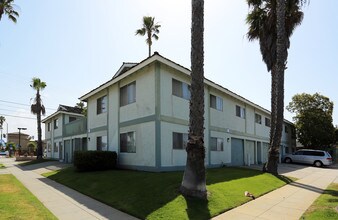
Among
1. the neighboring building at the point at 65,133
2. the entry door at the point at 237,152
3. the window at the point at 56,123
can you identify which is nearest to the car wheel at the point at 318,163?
the entry door at the point at 237,152

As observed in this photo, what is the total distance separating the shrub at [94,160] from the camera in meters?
16.0

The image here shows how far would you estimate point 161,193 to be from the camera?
9.43 meters

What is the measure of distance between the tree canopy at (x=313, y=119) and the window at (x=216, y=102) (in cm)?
2176

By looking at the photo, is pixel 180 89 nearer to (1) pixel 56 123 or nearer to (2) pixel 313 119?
(1) pixel 56 123

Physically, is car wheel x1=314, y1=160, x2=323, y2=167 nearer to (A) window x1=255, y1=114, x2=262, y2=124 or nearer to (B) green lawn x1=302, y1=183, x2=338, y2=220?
(A) window x1=255, y1=114, x2=262, y2=124

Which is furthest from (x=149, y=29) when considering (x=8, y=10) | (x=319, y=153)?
(x=319, y=153)

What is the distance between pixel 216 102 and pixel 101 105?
8.58 meters

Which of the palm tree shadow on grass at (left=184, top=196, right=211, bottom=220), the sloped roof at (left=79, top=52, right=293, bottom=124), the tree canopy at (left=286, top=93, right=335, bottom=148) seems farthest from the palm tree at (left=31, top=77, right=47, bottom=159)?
the tree canopy at (left=286, top=93, right=335, bottom=148)

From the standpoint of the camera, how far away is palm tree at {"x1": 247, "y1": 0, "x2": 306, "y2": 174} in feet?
51.7

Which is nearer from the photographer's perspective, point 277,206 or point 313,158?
point 277,206

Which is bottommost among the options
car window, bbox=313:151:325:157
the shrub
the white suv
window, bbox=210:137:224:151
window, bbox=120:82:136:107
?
the white suv

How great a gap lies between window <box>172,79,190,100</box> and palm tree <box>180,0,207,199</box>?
229 inches

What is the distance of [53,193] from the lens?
1150 centimetres

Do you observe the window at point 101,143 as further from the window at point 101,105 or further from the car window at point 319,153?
the car window at point 319,153
